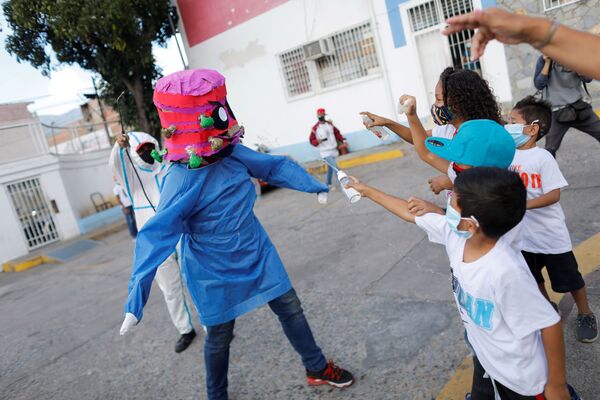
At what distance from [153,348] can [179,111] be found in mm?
2316

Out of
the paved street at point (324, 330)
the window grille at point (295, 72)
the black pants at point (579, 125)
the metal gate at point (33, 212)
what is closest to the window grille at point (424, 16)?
the window grille at point (295, 72)

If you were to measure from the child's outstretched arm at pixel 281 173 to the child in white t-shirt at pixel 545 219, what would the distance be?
3.80 ft

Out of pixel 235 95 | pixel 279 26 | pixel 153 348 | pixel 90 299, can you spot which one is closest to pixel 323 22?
pixel 279 26

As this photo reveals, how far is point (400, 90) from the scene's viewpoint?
34.1 ft

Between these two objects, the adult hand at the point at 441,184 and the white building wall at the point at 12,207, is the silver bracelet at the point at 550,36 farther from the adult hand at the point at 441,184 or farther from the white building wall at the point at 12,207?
the white building wall at the point at 12,207

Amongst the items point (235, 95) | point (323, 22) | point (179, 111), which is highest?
point (323, 22)

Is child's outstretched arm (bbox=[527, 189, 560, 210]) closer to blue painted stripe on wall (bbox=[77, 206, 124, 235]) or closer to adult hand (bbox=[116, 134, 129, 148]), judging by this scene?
adult hand (bbox=[116, 134, 129, 148])

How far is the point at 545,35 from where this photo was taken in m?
1.17

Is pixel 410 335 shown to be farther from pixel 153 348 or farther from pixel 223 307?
pixel 153 348

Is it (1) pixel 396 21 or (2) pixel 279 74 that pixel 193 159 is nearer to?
(1) pixel 396 21

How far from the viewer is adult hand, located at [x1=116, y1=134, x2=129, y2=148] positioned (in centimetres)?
333

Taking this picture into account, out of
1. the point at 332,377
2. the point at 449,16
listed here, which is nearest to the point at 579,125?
the point at 332,377

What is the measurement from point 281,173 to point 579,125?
321cm

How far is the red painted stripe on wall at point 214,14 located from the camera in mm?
12055
